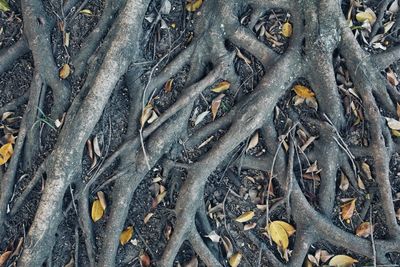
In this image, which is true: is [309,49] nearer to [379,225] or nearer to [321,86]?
[321,86]

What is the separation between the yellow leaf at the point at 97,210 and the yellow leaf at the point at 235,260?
0.71m

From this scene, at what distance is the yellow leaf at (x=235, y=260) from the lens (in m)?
2.45

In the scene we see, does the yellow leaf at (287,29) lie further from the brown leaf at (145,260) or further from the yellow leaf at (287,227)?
the brown leaf at (145,260)

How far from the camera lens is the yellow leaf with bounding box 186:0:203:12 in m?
2.57

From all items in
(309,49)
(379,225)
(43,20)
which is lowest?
(379,225)

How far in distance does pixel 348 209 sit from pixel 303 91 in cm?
64

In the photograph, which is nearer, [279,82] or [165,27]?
[279,82]

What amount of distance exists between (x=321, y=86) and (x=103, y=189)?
4.06ft

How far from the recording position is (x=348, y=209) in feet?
7.93

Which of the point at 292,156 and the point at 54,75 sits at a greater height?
the point at 54,75

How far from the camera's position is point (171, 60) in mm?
2539

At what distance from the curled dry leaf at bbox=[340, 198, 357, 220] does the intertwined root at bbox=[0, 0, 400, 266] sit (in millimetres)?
94

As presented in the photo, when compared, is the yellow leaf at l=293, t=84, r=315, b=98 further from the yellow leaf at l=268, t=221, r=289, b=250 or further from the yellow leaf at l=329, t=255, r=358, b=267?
the yellow leaf at l=329, t=255, r=358, b=267

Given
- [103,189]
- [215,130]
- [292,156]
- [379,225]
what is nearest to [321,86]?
[292,156]
